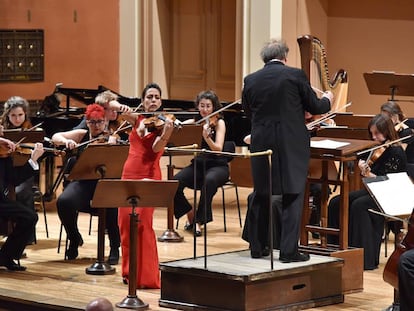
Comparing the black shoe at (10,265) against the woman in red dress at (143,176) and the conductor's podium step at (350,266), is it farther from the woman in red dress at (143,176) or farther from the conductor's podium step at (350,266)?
the conductor's podium step at (350,266)

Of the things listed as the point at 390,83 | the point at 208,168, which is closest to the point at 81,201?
the point at 208,168

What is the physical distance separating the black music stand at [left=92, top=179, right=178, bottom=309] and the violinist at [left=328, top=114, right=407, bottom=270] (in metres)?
1.67

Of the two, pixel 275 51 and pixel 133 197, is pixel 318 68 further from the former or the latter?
pixel 133 197

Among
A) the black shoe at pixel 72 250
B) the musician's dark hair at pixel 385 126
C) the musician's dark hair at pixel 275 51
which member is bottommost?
the black shoe at pixel 72 250

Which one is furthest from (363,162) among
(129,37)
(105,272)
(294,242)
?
(129,37)

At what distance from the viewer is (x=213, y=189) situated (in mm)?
7773

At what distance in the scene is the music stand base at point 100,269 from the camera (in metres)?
6.55

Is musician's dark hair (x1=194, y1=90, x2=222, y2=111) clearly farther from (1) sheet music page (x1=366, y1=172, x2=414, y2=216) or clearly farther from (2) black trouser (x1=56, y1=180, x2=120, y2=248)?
(1) sheet music page (x1=366, y1=172, x2=414, y2=216)

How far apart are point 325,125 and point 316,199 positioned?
1.84 ft

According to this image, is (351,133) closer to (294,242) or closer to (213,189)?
(213,189)

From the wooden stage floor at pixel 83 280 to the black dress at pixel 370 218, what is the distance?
0.14 meters

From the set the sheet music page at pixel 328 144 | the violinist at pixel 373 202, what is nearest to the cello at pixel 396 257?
the sheet music page at pixel 328 144

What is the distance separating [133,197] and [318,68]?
2.26 metres

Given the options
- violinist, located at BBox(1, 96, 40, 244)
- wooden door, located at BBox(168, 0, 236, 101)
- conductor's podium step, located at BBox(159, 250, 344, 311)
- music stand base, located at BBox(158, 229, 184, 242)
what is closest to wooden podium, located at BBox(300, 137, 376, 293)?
conductor's podium step, located at BBox(159, 250, 344, 311)
